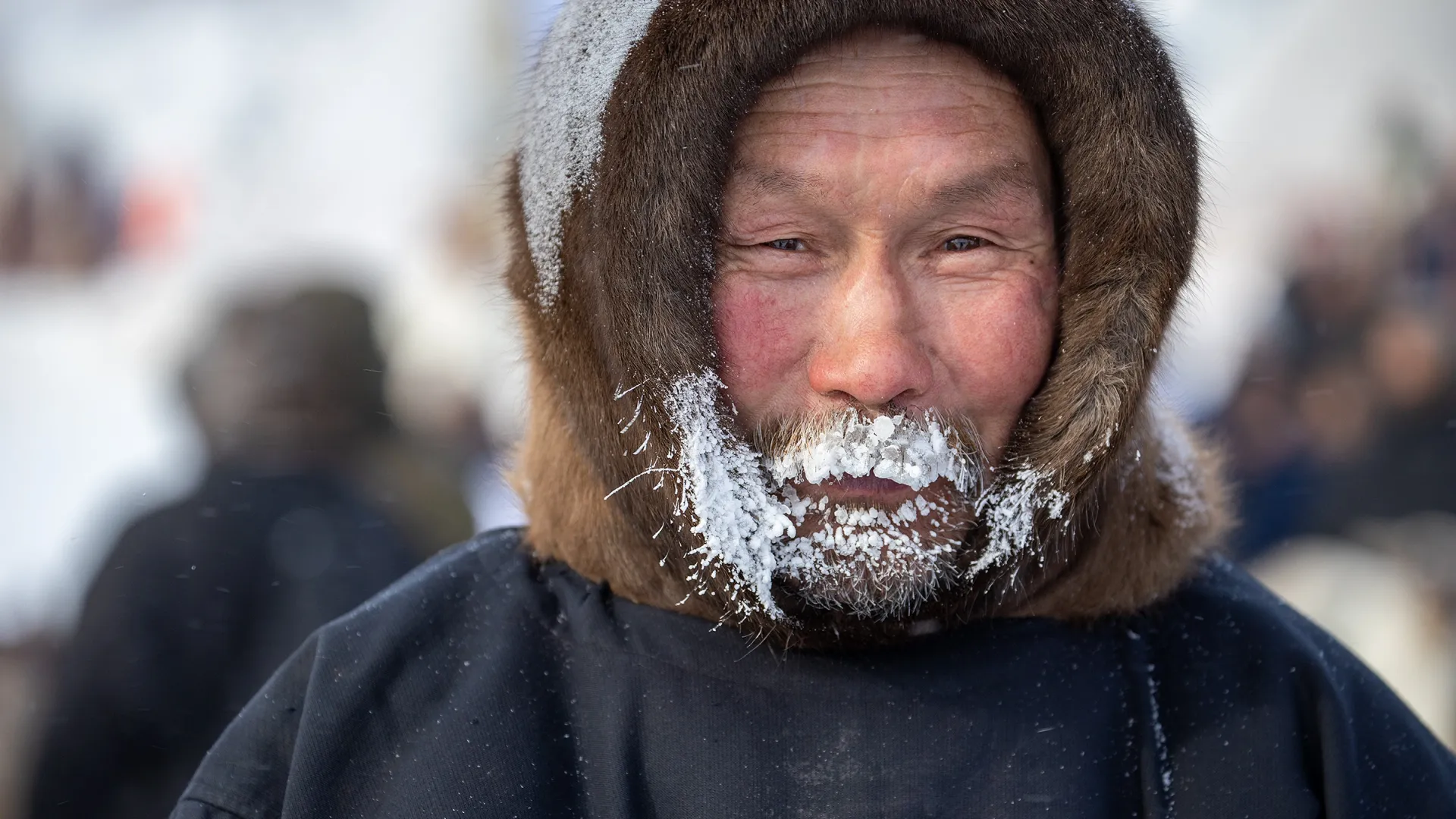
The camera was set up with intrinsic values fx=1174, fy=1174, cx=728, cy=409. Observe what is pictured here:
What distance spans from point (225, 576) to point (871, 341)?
7.01ft

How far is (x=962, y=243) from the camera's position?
164 cm

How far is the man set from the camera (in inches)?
60.9

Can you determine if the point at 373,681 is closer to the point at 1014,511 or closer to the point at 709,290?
the point at 709,290

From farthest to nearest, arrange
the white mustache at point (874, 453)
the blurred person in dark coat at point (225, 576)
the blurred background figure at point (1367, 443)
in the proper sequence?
the blurred background figure at point (1367, 443) < the blurred person in dark coat at point (225, 576) < the white mustache at point (874, 453)

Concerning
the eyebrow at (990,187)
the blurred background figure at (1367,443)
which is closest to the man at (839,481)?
the eyebrow at (990,187)

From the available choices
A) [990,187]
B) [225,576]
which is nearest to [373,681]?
[990,187]

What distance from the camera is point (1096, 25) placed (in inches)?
63.4

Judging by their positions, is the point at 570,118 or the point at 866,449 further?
the point at 570,118

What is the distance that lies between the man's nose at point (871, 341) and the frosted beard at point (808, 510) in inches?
1.6

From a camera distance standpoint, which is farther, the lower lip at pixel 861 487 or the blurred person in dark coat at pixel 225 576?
the blurred person in dark coat at pixel 225 576

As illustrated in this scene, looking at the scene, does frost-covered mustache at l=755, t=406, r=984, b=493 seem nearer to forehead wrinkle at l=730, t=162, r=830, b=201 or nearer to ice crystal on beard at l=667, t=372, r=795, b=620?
ice crystal on beard at l=667, t=372, r=795, b=620

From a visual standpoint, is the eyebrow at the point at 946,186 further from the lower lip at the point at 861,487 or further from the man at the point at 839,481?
the lower lip at the point at 861,487

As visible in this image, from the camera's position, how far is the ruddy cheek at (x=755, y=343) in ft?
5.18

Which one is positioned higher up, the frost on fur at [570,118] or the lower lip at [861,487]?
the frost on fur at [570,118]
